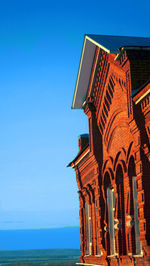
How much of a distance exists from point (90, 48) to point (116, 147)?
4436 millimetres

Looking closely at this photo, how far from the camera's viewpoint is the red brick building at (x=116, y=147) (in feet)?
46.0

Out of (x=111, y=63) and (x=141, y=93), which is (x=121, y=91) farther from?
(x=141, y=93)

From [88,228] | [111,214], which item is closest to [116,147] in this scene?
[111,214]

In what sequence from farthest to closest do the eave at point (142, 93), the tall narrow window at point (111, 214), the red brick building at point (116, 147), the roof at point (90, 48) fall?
the tall narrow window at point (111, 214), the roof at point (90, 48), the red brick building at point (116, 147), the eave at point (142, 93)

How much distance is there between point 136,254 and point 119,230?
176cm

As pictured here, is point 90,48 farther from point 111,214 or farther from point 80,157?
point 111,214

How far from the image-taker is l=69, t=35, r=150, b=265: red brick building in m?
14.0

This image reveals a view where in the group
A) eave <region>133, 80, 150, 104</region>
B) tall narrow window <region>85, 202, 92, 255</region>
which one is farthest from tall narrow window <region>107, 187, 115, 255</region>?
eave <region>133, 80, 150, 104</region>

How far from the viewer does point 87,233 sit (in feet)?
76.7

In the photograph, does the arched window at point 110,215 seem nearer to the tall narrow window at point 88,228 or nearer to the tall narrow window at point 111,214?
the tall narrow window at point 111,214

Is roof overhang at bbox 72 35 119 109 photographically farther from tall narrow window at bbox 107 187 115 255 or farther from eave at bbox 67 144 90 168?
tall narrow window at bbox 107 187 115 255

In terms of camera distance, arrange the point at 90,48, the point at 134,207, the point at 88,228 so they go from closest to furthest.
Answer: the point at 134,207, the point at 90,48, the point at 88,228

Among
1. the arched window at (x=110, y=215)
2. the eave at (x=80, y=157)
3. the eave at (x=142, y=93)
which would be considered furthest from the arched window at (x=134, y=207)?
the eave at (x=80, y=157)

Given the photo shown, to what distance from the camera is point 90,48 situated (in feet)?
63.0
